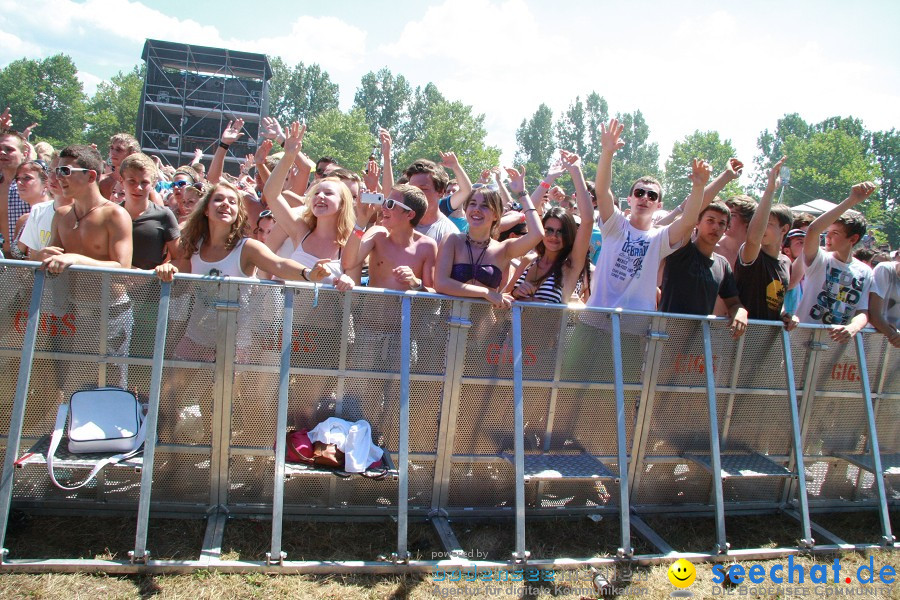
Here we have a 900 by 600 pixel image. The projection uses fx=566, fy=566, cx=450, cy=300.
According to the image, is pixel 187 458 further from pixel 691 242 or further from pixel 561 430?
pixel 691 242

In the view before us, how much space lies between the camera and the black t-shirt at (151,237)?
13.9 ft

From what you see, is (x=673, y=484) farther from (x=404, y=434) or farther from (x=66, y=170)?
(x=66, y=170)

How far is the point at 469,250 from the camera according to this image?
4000 millimetres

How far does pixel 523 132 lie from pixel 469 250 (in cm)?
9756

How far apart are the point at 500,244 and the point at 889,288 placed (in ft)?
11.5

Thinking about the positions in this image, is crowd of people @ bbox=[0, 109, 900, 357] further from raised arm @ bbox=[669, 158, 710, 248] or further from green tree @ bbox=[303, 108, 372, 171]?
green tree @ bbox=[303, 108, 372, 171]

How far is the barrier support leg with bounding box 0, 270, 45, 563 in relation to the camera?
3.02 metres

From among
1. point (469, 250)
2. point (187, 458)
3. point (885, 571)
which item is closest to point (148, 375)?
point (187, 458)

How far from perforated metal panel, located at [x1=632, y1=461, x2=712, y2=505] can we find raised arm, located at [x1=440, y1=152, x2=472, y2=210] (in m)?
2.96

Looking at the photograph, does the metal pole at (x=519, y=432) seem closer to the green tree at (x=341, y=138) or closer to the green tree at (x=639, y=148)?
the green tree at (x=341, y=138)

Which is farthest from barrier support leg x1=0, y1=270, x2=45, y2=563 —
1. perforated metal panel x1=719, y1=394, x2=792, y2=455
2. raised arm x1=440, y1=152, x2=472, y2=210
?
perforated metal panel x1=719, y1=394, x2=792, y2=455

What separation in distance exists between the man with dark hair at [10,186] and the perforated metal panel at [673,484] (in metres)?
5.99

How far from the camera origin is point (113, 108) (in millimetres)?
70812

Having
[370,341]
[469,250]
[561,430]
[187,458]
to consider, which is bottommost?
[187,458]
